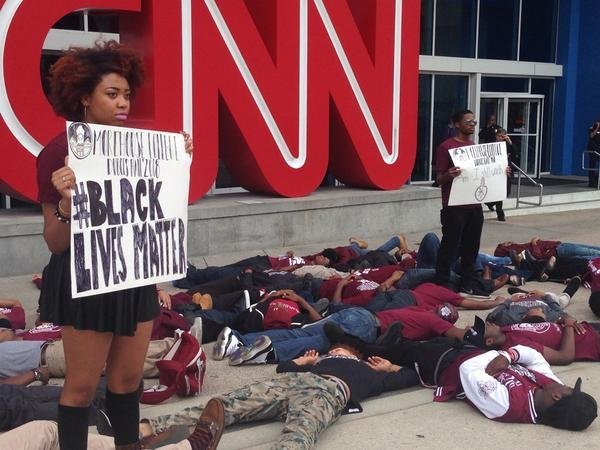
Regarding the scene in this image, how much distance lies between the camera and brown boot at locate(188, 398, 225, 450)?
3434mm

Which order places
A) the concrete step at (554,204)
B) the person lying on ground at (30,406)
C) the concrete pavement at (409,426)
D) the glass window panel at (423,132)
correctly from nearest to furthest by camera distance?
the person lying on ground at (30,406) < the concrete pavement at (409,426) < the concrete step at (554,204) < the glass window panel at (423,132)

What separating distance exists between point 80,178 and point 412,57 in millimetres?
9326

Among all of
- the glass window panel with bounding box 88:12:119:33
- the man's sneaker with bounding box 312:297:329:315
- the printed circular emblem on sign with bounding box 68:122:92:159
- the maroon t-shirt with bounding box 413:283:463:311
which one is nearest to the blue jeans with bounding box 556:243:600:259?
the maroon t-shirt with bounding box 413:283:463:311

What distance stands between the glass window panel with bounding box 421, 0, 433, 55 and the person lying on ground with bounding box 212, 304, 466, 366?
1198 centimetres

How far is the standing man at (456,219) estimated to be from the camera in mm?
7168

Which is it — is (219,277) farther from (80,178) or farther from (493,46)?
(493,46)

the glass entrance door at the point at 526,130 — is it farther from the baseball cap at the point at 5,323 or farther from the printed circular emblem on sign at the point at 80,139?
the printed circular emblem on sign at the point at 80,139

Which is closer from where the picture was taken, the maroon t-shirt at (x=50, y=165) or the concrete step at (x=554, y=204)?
the maroon t-shirt at (x=50, y=165)

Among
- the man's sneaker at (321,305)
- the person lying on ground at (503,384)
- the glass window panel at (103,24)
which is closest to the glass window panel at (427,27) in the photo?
the glass window panel at (103,24)

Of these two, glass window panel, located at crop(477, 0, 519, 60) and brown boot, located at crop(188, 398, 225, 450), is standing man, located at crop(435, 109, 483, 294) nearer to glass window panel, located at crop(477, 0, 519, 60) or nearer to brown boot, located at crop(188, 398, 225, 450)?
brown boot, located at crop(188, 398, 225, 450)

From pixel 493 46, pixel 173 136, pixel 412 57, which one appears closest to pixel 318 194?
pixel 412 57

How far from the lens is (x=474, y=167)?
7.30 metres

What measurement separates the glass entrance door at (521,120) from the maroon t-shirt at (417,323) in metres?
13.1

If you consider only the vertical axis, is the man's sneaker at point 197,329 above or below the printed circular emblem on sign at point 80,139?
below
